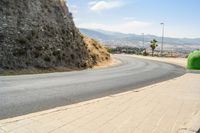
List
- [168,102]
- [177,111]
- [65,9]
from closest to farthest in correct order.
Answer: [177,111]
[168,102]
[65,9]

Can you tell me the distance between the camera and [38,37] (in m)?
32.1

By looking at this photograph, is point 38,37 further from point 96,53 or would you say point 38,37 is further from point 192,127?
point 192,127

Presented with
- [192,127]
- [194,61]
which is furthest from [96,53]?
[192,127]

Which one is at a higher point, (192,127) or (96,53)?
(192,127)

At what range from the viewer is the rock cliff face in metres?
28.6

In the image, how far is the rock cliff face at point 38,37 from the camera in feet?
93.9

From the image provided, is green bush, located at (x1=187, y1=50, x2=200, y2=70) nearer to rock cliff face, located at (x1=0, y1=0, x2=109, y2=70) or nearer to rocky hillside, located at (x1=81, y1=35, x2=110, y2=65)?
rock cliff face, located at (x1=0, y1=0, x2=109, y2=70)

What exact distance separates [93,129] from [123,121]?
108 cm

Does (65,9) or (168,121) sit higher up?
(65,9)

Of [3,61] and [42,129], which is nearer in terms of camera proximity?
[42,129]

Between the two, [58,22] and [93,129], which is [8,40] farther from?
[93,129]

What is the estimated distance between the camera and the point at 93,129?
689 centimetres

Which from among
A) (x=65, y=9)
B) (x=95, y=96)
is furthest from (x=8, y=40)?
(x=95, y=96)

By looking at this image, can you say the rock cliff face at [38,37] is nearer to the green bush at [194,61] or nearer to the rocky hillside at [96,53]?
the rocky hillside at [96,53]
